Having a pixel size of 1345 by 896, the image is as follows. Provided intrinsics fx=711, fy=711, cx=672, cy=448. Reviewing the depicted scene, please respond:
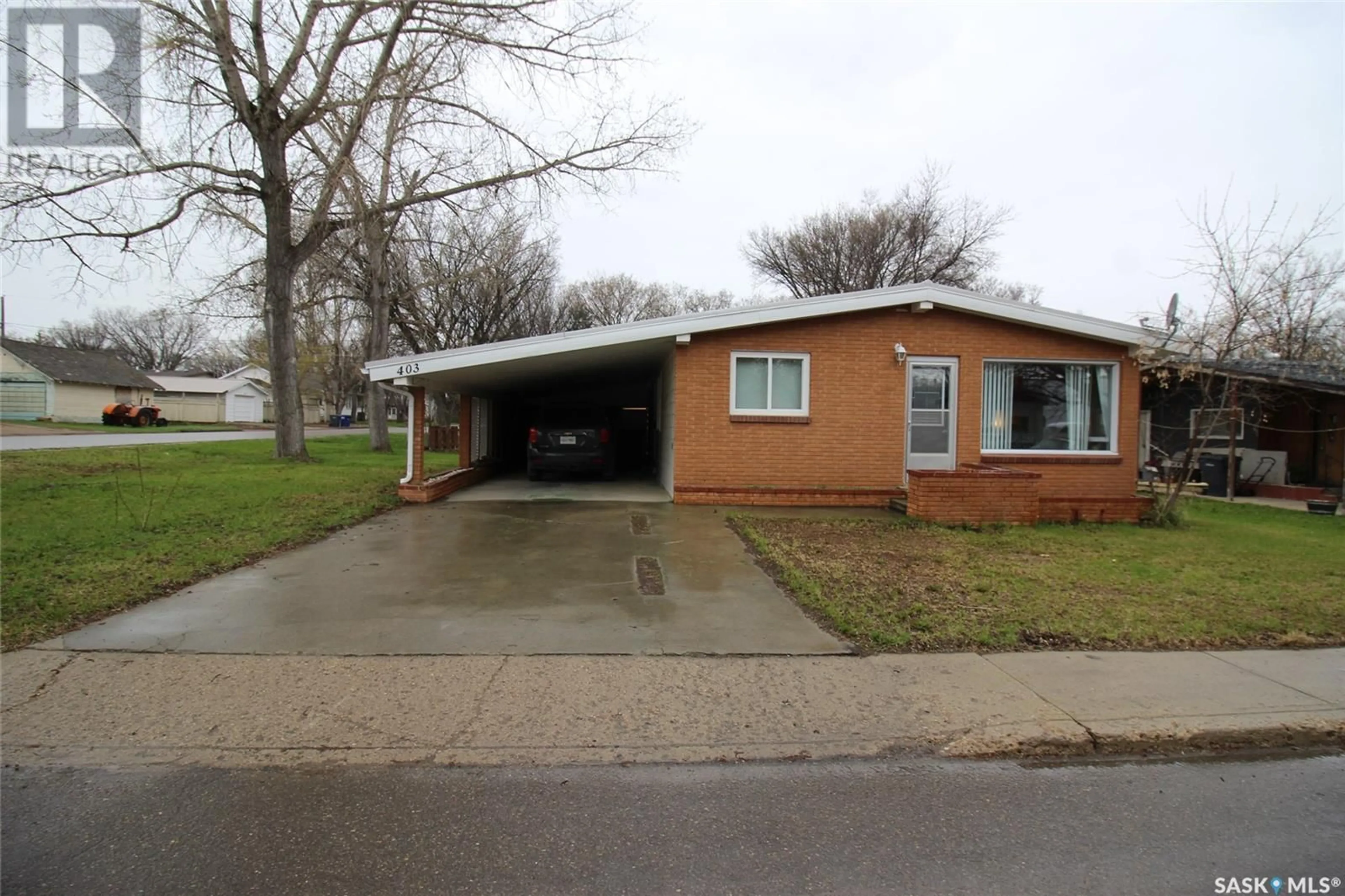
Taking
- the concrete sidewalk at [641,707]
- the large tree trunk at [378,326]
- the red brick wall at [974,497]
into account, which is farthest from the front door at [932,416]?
the large tree trunk at [378,326]

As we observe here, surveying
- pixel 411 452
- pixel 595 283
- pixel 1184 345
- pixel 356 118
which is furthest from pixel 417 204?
pixel 595 283

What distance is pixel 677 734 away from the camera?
12.4 feet

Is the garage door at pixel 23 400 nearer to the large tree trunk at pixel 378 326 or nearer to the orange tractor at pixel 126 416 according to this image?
the orange tractor at pixel 126 416

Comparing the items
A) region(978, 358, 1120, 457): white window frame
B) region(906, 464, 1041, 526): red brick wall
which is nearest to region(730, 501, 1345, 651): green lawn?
region(906, 464, 1041, 526): red brick wall

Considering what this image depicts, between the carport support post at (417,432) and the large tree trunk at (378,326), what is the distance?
8903mm

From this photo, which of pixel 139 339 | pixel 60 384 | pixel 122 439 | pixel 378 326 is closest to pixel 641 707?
pixel 378 326

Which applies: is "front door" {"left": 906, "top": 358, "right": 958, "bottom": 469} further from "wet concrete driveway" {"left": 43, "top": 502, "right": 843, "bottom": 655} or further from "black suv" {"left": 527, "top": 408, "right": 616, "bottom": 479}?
"black suv" {"left": 527, "top": 408, "right": 616, "bottom": 479}

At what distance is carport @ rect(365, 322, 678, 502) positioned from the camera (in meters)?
11.0

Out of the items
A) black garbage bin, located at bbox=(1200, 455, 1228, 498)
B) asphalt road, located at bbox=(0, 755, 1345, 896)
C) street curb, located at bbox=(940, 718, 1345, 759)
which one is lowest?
asphalt road, located at bbox=(0, 755, 1345, 896)

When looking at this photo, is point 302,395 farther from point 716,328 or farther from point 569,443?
point 716,328

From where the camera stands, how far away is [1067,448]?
39.7 ft

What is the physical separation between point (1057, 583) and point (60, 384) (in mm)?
53074

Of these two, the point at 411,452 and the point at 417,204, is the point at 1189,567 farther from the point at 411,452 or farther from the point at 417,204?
the point at 417,204

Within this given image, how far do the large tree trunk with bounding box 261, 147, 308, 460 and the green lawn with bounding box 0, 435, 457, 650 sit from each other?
1220 mm
